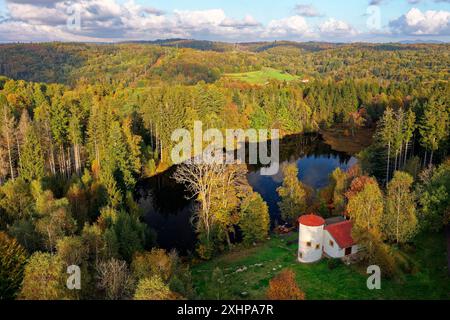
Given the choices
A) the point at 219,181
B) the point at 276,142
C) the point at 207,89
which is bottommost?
the point at 276,142

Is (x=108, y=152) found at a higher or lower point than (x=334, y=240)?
higher

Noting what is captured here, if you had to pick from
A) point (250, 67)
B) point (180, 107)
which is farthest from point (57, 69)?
point (180, 107)

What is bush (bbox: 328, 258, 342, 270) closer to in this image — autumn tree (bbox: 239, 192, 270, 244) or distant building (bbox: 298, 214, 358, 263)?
distant building (bbox: 298, 214, 358, 263)

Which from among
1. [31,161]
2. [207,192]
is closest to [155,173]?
[31,161]

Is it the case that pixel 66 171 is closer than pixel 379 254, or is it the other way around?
pixel 379 254

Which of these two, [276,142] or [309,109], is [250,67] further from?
[276,142]

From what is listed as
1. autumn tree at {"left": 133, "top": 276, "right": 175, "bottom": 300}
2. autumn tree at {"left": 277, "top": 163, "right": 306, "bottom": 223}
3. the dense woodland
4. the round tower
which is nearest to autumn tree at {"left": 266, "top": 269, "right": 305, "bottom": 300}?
the dense woodland
